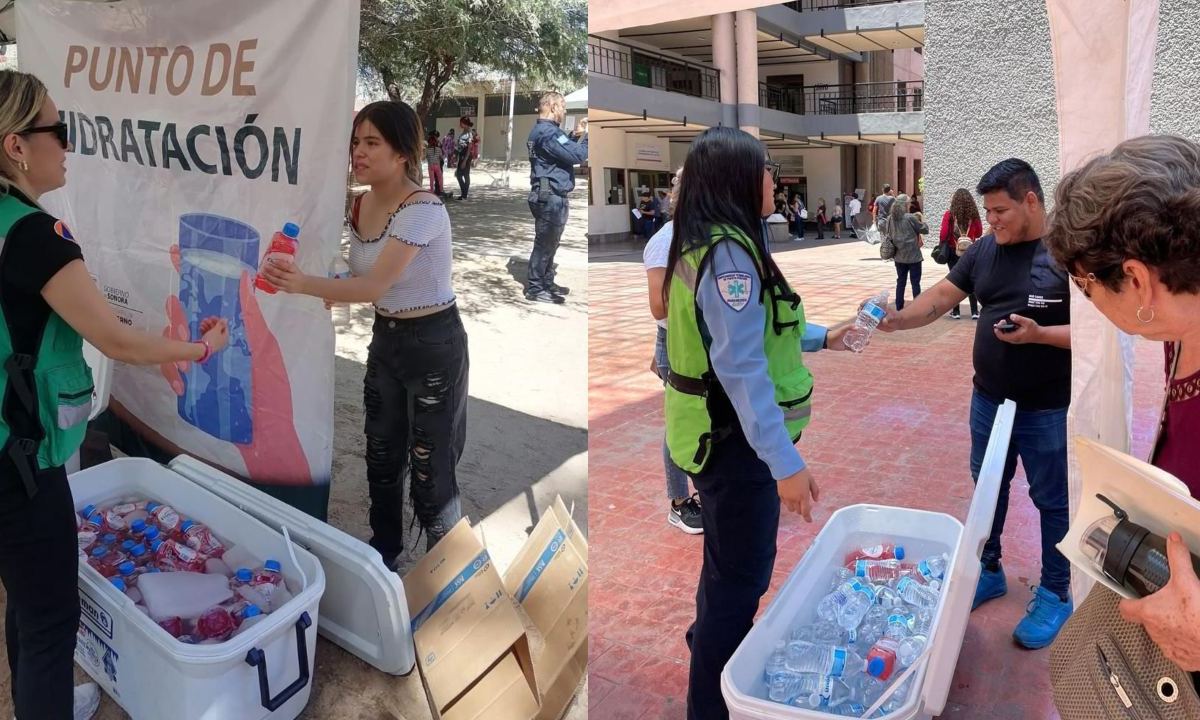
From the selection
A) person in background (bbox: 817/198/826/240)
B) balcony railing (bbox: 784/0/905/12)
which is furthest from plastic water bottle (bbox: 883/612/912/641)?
balcony railing (bbox: 784/0/905/12)

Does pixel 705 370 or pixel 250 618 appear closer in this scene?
pixel 705 370

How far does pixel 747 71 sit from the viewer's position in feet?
74.9

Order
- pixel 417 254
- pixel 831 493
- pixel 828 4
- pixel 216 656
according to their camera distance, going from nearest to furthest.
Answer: pixel 216 656, pixel 417 254, pixel 831 493, pixel 828 4

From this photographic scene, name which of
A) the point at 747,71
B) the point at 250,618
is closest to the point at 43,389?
the point at 250,618

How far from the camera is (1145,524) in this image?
1.21 meters

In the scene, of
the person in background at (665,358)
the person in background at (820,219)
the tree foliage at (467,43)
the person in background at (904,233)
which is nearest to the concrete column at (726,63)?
the person in background at (820,219)

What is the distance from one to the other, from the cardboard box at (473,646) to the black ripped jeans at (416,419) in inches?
8.7

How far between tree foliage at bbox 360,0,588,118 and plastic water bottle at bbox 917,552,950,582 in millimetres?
1853

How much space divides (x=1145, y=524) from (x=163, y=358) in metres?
1.98

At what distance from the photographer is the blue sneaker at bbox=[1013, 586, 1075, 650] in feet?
9.15

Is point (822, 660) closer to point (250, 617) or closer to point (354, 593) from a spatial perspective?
point (354, 593)

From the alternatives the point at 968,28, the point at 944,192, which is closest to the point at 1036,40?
the point at 968,28

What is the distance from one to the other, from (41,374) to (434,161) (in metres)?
1.23

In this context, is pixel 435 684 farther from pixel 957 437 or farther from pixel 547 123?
pixel 957 437
